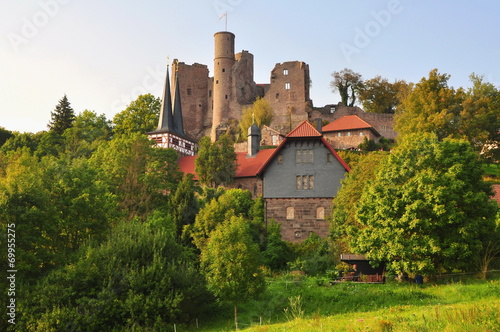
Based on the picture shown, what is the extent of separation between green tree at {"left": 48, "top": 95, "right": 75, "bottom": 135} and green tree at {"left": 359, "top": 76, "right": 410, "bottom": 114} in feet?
144

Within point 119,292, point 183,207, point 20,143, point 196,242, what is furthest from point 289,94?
point 119,292

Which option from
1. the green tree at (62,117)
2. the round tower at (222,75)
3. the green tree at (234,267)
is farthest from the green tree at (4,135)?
the green tree at (234,267)

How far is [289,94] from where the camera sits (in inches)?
3494

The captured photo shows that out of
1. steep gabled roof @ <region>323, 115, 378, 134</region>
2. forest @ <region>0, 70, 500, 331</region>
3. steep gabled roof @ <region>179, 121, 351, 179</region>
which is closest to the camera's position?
forest @ <region>0, 70, 500, 331</region>

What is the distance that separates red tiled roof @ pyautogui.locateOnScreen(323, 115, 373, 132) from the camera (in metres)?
75.9

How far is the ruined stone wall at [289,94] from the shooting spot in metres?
87.7

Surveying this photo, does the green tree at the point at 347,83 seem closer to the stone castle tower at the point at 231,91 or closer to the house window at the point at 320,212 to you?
the stone castle tower at the point at 231,91

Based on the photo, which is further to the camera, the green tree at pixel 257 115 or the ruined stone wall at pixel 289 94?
the ruined stone wall at pixel 289 94

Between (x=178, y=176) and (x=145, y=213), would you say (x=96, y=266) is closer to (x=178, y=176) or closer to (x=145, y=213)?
(x=145, y=213)

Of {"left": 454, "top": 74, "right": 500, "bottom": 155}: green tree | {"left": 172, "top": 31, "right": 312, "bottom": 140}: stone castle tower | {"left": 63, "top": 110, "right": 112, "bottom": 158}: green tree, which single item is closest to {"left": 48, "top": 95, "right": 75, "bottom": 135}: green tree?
{"left": 63, "top": 110, "right": 112, "bottom": 158}: green tree

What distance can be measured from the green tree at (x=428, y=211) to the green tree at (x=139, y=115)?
53.8 m

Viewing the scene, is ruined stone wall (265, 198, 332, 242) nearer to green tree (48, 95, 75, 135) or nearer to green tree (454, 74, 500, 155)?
green tree (454, 74, 500, 155)

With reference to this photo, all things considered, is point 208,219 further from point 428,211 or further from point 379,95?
point 379,95

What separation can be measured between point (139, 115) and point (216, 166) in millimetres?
35632
